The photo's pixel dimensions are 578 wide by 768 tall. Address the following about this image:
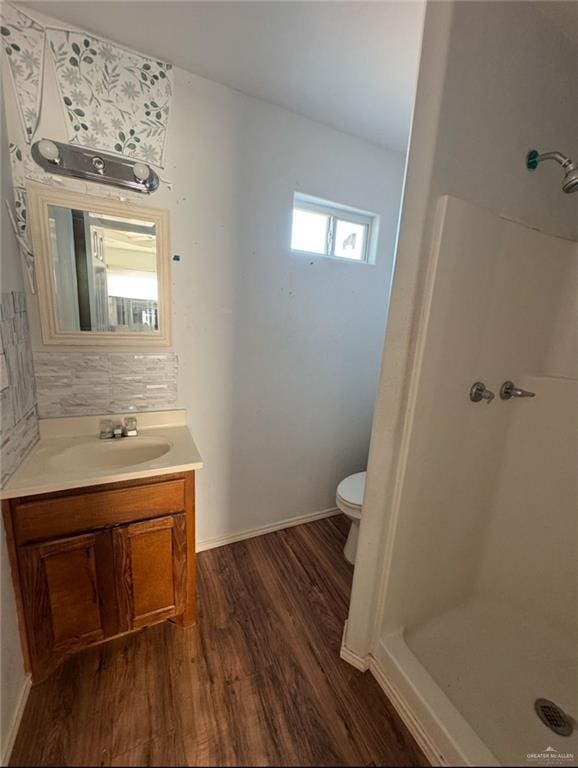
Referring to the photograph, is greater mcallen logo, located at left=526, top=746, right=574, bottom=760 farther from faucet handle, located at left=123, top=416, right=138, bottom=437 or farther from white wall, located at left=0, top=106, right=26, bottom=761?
faucet handle, located at left=123, top=416, right=138, bottom=437

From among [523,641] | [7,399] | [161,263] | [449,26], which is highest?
[449,26]

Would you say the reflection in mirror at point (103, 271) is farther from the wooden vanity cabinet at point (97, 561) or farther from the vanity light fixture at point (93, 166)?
the wooden vanity cabinet at point (97, 561)

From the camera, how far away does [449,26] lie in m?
0.80

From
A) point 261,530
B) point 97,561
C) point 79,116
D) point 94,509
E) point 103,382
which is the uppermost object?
point 79,116

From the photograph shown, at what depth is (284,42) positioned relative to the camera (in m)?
1.10

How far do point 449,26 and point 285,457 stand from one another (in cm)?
182

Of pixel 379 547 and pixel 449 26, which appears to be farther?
pixel 379 547

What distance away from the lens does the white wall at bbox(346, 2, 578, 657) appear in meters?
0.85

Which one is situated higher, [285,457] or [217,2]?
[217,2]

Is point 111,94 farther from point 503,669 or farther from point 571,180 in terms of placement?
point 503,669

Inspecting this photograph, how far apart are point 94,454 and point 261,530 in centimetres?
108

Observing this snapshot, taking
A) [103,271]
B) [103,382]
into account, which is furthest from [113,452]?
[103,271]

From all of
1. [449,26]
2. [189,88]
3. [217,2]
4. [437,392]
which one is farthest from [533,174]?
[189,88]

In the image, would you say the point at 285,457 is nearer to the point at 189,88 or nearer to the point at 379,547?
the point at 379,547
